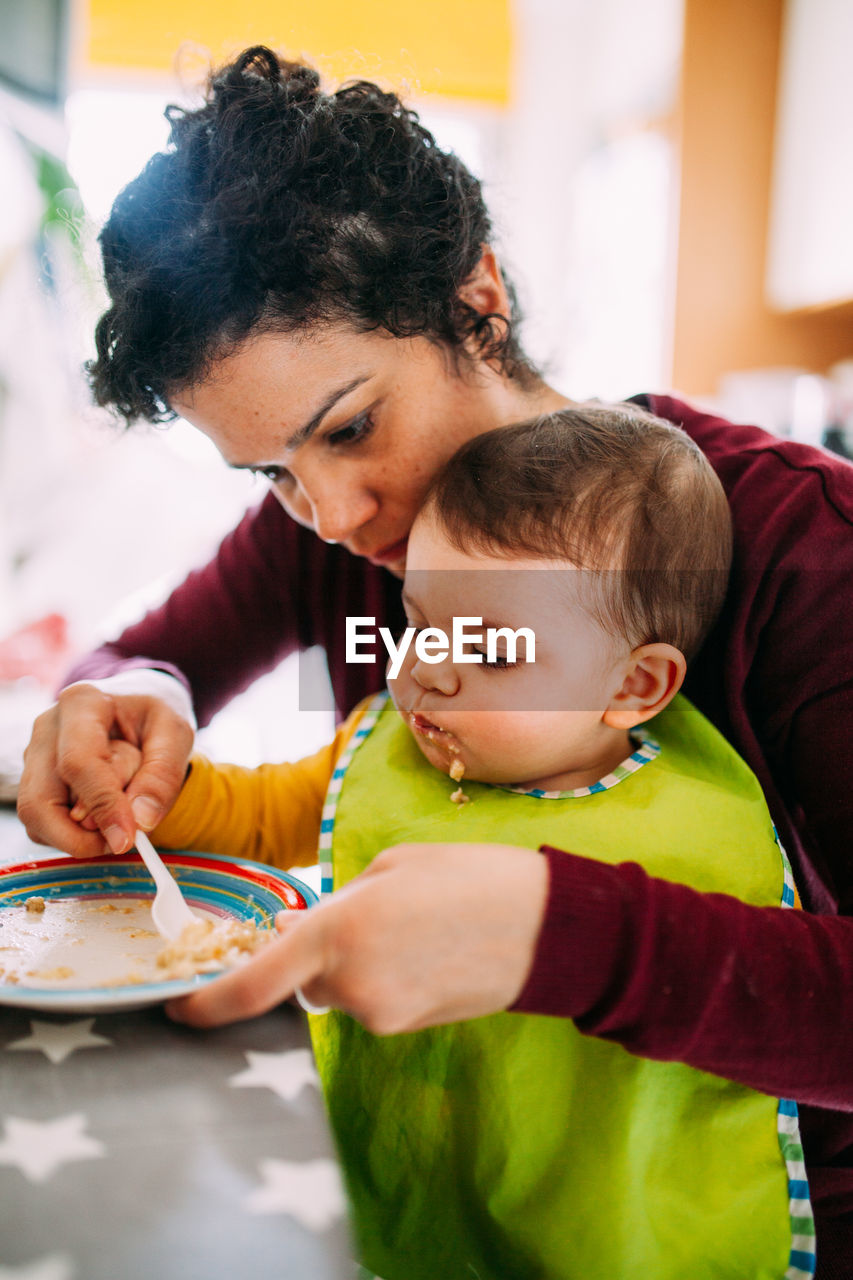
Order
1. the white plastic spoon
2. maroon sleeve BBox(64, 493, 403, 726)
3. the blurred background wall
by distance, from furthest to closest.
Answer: the blurred background wall < maroon sleeve BBox(64, 493, 403, 726) < the white plastic spoon

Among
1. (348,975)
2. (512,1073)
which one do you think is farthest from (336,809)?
(348,975)

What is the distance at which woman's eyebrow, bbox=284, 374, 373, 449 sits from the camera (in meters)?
0.90

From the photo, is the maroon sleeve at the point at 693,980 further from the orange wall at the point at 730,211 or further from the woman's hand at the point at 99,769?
the orange wall at the point at 730,211

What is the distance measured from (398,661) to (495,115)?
3.71 metres

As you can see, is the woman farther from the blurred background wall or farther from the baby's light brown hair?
the blurred background wall

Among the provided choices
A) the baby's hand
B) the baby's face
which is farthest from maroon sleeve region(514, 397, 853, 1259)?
the baby's hand

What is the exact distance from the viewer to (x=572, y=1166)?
73 centimetres

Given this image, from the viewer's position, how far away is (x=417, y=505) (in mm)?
1030

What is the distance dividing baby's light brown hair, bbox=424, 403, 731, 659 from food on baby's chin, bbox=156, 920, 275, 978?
0.38 metres

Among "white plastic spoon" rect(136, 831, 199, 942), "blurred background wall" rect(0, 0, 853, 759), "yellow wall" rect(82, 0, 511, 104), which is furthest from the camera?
"yellow wall" rect(82, 0, 511, 104)

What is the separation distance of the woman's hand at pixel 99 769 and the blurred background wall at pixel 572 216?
175 cm

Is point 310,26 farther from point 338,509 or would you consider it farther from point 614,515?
point 614,515

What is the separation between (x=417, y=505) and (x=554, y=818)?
371 millimetres

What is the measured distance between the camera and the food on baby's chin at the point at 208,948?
613 mm
